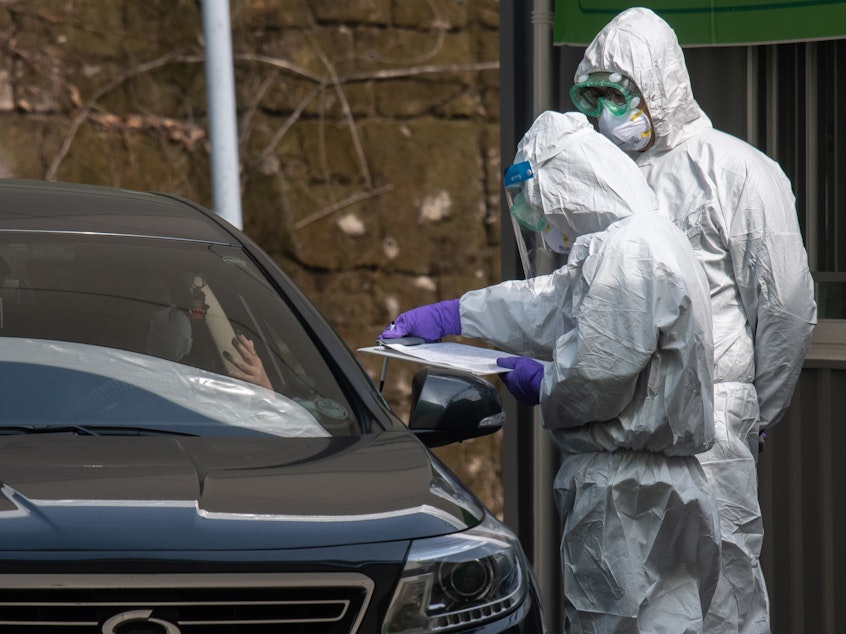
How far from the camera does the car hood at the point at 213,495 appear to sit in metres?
2.12

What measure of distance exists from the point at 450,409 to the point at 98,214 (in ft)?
3.11

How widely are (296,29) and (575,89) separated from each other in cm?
277

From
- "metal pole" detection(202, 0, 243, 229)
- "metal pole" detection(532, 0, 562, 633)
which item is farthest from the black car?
"metal pole" detection(202, 0, 243, 229)

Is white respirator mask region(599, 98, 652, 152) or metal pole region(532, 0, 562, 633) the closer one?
white respirator mask region(599, 98, 652, 152)

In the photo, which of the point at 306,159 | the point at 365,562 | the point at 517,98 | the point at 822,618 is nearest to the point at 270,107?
the point at 306,159

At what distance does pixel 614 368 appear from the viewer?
339 cm

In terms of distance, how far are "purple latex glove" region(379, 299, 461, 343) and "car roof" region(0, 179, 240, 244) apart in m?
0.96

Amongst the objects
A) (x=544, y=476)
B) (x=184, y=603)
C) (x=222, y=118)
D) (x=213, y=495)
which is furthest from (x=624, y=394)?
(x=222, y=118)

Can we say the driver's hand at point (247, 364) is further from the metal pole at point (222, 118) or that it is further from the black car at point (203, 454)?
the metal pole at point (222, 118)

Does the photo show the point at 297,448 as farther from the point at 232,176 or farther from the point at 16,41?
the point at 16,41

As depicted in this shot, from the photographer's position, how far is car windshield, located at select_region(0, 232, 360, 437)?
8.88ft

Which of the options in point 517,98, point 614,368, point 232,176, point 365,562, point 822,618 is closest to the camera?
point 365,562

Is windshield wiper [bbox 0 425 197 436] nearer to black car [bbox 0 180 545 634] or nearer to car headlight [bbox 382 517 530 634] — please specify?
Answer: black car [bbox 0 180 545 634]

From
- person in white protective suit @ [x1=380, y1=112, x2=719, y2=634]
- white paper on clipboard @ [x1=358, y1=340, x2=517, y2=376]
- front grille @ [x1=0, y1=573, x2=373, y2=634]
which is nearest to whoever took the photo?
front grille @ [x1=0, y1=573, x2=373, y2=634]
